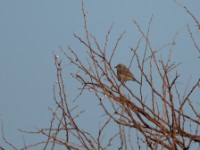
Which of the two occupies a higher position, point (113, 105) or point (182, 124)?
point (113, 105)

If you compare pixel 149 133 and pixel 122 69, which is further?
pixel 122 69

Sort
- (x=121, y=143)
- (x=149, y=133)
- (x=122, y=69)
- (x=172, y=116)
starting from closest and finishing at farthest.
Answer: (x=172, y=116), (x=149, y=133), (x=121, y=143), (x=122, y=69)

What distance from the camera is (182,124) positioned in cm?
220

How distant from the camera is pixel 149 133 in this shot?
2.24 metres

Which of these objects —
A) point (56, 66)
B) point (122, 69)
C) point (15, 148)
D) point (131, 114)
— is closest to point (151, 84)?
point (131, 114)

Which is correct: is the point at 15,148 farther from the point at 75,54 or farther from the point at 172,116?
the point at 172,116

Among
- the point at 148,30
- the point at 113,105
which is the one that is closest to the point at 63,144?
the point at 113,105

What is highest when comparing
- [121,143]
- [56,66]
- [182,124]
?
[56,66]

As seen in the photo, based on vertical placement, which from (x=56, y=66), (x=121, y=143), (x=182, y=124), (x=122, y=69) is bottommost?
(x=182, y=124)

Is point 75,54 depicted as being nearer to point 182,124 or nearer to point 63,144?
point 63,144

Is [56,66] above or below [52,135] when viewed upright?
above

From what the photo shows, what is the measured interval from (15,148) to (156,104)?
0.91 meters

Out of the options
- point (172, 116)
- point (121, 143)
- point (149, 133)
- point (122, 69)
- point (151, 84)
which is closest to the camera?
point (172, 116)

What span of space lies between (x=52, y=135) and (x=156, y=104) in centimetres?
69
